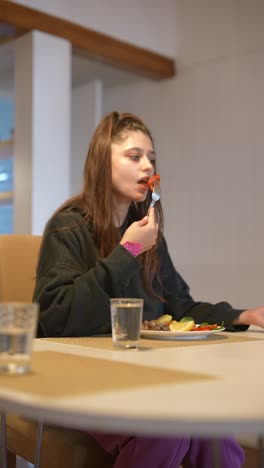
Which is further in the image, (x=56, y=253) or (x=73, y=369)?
(x=56, y=253)

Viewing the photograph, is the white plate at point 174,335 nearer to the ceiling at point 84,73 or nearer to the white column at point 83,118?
the ceiling at point 84,73

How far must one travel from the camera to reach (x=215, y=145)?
4.51 m

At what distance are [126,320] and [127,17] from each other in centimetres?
395

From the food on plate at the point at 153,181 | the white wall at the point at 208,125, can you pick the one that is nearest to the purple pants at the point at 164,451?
the food on plate at the point at 153,181

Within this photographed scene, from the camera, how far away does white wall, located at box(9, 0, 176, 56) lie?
13.3 ft

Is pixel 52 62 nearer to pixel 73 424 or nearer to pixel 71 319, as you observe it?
pixel 71 319

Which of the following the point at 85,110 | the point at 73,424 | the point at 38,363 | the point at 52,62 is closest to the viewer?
the point at 73,424

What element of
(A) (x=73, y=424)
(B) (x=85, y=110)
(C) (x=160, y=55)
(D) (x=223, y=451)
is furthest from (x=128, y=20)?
(A) (x=73, y=424)

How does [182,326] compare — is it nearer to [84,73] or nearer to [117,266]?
[117,266]

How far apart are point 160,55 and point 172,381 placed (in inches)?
171

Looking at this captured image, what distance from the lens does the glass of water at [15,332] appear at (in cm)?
69

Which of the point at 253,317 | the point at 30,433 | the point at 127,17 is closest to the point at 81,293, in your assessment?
the point at 30,433

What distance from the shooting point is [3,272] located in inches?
65.5

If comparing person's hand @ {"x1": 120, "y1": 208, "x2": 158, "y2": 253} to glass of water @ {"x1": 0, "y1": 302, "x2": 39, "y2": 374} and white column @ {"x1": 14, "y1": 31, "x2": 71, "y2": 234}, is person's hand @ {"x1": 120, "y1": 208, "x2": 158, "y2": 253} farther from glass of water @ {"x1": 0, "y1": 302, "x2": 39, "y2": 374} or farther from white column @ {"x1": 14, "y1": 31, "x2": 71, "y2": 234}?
white column @ {"x1": 14, "y1": 31, "x2": 71, "y2": 234}
